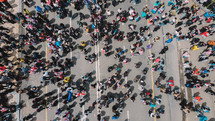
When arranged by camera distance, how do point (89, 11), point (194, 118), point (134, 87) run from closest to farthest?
point (194, 118) < point (134, 87) < point (89, 11)

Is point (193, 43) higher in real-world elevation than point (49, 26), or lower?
lower

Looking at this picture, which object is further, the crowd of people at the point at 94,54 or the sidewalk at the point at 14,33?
the sidewalk at the point at 14,33

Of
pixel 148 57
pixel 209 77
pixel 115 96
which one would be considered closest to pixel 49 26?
pixel 115 96

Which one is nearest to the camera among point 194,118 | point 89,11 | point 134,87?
point 194,118

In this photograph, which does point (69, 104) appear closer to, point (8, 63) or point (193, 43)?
point (8, 63)

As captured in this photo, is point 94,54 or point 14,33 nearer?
point 94,54

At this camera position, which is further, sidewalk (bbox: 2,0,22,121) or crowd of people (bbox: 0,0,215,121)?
sidewalk (bbox: 2,0,22,121)

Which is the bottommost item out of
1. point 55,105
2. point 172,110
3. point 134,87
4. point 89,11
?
point 172,110

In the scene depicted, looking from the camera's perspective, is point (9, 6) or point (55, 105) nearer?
point (55, 105)
